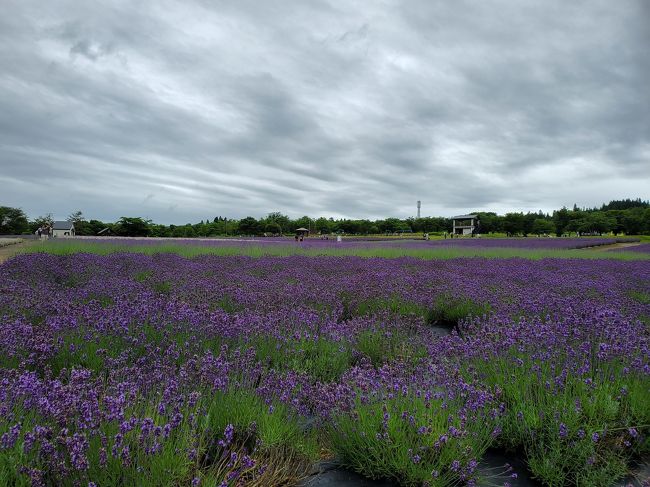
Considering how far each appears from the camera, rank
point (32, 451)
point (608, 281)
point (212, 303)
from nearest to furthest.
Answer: point (32, 451), point (212, 303), point (608, 281)

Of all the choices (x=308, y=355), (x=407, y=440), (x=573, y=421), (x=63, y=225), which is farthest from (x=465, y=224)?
(x=407, y=440)

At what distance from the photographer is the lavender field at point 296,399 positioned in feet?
6.59

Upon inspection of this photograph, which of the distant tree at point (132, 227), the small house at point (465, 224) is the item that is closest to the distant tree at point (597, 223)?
the small house at point (465, 224)

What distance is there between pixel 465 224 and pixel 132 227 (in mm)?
66048

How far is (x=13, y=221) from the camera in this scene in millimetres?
67625

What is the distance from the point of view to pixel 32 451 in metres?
1.94

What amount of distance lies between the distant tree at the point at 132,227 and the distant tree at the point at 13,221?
67.9 ft

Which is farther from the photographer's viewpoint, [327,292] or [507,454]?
[327,292]

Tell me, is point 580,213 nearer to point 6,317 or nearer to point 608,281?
point 608,281

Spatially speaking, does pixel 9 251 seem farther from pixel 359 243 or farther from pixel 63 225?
pixel 63 225

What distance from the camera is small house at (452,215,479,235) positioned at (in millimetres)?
82562

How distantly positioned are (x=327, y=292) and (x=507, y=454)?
4.12m

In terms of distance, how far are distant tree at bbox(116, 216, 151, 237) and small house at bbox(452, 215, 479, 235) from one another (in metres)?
56.2

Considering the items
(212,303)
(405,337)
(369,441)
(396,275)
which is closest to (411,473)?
(369,441)
